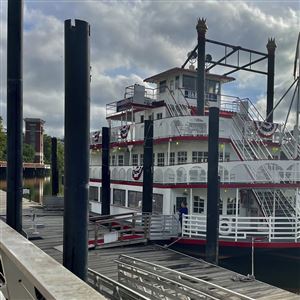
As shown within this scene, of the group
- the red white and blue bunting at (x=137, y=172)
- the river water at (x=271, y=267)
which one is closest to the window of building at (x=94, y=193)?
the red white and blue bunting at (x=137, y=172)

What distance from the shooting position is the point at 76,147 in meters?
4.25

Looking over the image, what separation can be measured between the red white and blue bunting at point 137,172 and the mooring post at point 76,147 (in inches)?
539

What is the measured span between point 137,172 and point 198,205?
361 centimetres

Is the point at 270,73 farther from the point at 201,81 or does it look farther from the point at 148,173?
A: the point at 148,173

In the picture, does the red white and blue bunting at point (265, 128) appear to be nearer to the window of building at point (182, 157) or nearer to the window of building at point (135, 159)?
the window of building at point (182, 157)

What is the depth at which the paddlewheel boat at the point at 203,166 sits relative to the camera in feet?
46.1

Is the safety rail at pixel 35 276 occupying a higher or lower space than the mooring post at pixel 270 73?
lower

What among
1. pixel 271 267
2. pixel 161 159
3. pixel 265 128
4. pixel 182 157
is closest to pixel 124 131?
pixel 161 159

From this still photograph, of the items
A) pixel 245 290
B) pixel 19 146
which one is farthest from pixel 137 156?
pixel 19 146

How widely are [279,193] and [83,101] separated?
1390 cm

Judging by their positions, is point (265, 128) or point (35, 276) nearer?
point (35, 276)

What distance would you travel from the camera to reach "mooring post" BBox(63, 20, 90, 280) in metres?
4.21

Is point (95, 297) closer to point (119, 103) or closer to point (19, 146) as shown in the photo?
Result: point (19, 146)

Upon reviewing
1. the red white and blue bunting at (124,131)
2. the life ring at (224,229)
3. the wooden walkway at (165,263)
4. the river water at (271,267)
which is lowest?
the river water at (271,267)
